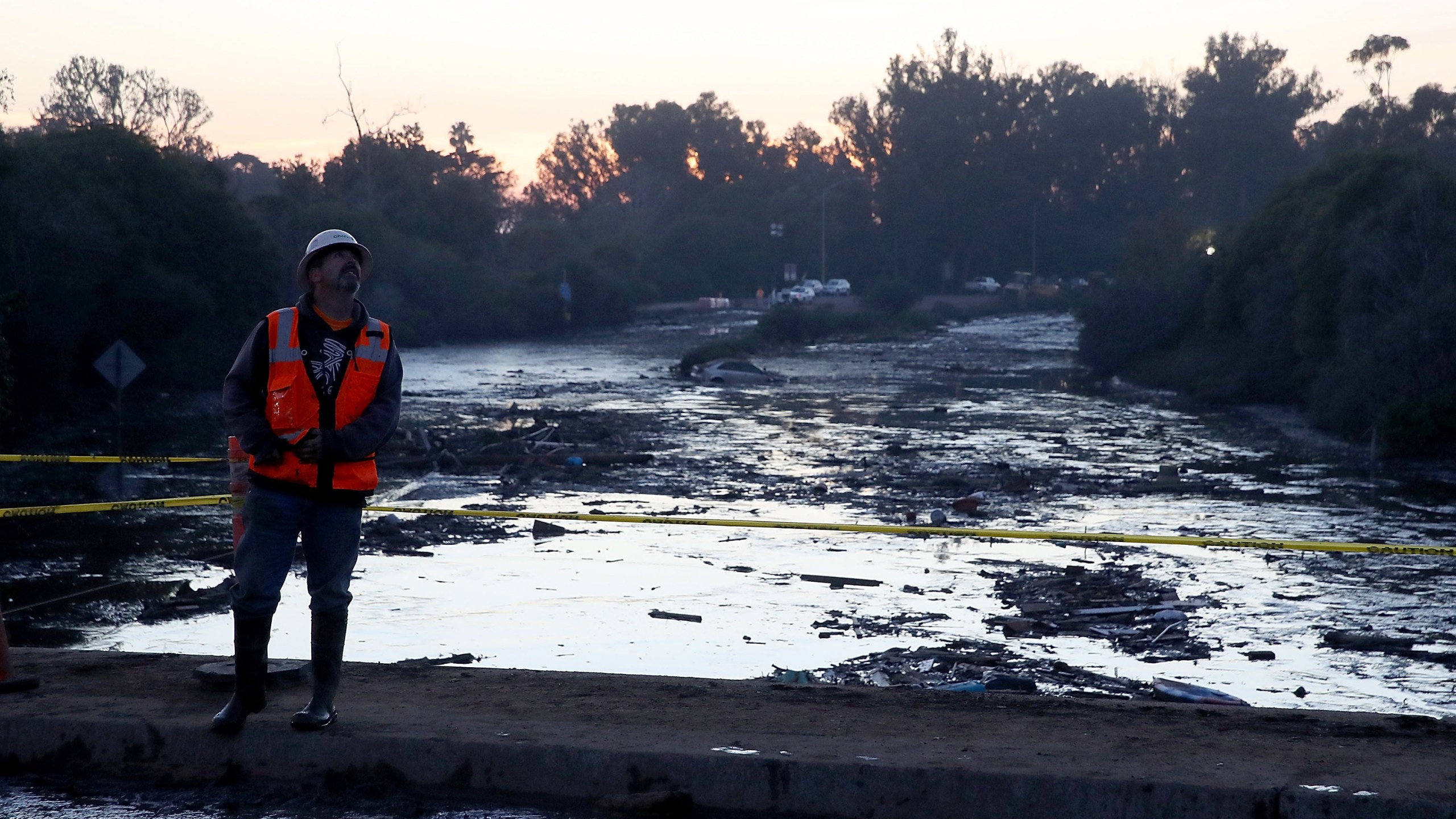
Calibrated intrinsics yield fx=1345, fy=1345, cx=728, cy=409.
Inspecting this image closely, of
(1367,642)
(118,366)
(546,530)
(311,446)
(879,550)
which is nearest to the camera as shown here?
(311,446)

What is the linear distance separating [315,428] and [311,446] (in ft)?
0.22

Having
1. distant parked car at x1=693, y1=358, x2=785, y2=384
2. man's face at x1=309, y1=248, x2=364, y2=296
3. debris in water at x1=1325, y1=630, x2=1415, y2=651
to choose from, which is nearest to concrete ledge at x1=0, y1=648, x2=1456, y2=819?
man's face at x1=309, y1=248, x2=364, y2=296

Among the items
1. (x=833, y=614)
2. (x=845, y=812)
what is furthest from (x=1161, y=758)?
(x=833, y=614)

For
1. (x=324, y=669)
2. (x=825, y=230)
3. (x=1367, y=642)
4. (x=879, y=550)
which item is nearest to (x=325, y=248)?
(x=324, y=669)

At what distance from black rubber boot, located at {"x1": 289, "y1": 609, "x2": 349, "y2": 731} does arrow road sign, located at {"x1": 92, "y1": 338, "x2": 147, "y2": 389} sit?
17.8 meters

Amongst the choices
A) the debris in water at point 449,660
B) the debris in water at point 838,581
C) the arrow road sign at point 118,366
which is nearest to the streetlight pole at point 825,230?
the arrow road sign at point 118,366

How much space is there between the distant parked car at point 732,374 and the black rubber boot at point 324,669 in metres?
40.6

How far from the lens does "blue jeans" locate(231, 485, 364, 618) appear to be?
4.51 meters

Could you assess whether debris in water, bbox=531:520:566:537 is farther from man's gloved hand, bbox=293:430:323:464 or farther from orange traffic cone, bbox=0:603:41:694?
man's gloved hand, bbox=293:430:323:464

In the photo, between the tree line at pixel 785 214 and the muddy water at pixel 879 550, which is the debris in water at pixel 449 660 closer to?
the muddy water at pixel 879 550

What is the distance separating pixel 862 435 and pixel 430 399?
568 inches

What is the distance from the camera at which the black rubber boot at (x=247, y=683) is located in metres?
4.71

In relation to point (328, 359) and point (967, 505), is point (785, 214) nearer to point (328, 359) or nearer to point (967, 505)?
point (967, 505)

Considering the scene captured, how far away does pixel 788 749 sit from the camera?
468 centimetres
